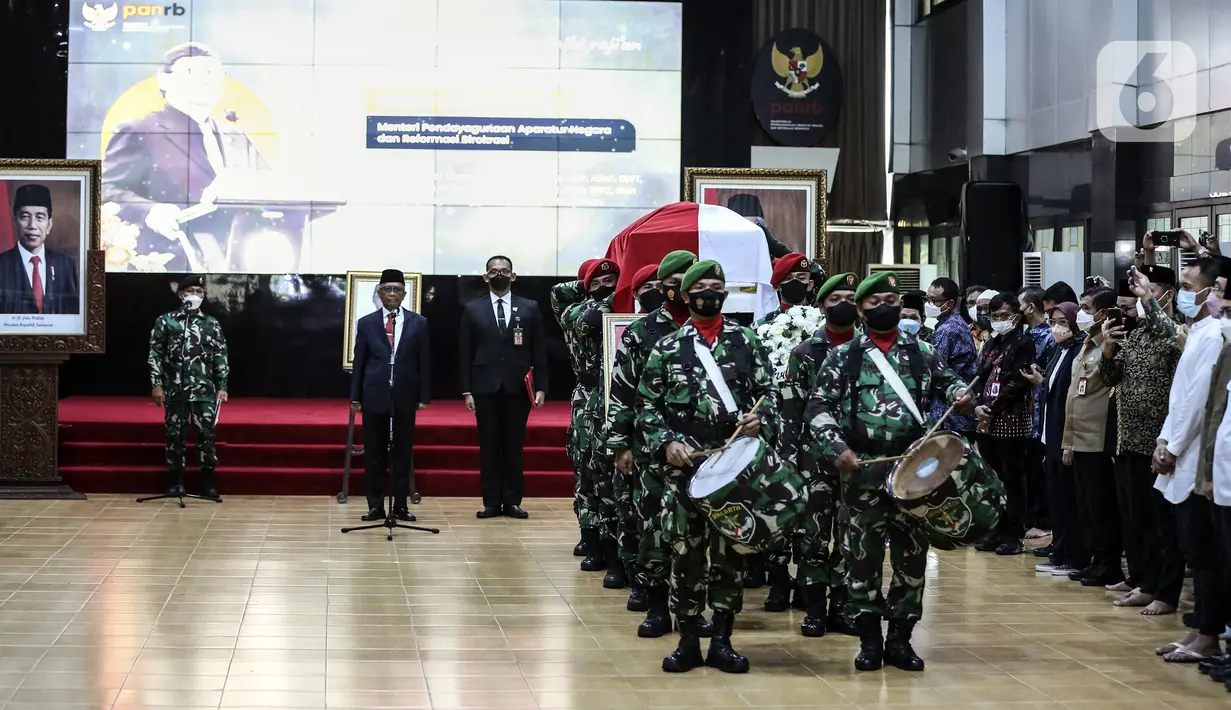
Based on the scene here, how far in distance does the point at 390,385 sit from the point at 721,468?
4.95 meters

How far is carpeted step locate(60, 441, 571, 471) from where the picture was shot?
11719mm

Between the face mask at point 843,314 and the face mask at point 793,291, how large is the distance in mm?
996

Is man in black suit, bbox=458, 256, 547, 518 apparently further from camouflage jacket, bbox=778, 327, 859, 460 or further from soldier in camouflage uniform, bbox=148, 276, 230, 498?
camouflage jacket, bbox=778, 327, 859, 460

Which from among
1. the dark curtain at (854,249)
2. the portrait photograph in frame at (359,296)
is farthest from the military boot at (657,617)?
the dark curtain at (854,249)

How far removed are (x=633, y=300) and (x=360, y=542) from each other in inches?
107

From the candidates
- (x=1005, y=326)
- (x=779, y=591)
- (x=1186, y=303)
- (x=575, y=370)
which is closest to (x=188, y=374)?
(x=575, y=370)

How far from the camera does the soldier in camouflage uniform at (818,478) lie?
6.56 m

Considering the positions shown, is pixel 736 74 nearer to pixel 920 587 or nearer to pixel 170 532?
pixel 170 532

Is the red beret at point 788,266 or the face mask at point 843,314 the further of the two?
the red beret at point 788,266

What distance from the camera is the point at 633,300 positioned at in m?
7.96

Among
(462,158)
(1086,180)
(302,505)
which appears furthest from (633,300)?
(1086,180)

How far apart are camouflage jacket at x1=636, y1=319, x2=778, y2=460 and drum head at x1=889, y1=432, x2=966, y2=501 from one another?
0.53 meters

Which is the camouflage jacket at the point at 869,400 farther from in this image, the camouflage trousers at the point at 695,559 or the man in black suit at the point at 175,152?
the man in black suit at the point at 175,152

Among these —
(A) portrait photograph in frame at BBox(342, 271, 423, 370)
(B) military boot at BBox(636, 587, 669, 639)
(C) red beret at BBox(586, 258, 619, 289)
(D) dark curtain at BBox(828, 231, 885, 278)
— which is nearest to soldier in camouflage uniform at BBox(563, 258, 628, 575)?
(C) red beret at BBox(586, 258, 619, 289)
